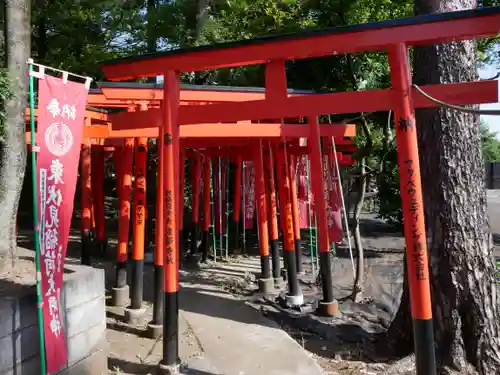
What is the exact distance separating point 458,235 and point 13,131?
475 centimetres

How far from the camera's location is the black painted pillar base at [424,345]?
11.8ft

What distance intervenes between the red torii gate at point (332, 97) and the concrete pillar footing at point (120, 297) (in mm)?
2883

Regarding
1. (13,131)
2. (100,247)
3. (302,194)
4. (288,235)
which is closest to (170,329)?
(13,131)

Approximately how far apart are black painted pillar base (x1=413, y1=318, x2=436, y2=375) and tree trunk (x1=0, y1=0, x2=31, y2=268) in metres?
3.99

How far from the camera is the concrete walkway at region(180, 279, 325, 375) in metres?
4.88

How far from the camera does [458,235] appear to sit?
4746 mm

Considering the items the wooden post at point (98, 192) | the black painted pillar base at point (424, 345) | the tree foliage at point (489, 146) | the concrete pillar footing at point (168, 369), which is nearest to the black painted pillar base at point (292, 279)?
the concrete pillar footing at point (168, 369)

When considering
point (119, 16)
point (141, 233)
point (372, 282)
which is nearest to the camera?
point (141, 233)

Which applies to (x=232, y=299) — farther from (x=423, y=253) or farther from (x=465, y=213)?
(x=423, y=253)

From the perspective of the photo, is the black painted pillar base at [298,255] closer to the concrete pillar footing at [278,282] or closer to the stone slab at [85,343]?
the concrete pillar footing at [278,282]

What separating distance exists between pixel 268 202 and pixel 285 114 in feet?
14.7

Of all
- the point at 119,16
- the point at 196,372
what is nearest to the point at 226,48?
the point at 196,372

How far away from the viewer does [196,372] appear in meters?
4.76

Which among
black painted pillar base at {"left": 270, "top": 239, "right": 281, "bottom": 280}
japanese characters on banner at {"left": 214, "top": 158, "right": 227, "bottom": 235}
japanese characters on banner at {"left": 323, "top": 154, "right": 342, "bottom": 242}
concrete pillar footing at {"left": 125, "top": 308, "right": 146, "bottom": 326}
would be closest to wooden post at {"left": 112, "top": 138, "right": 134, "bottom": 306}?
concrete pillar footing at {"left": 125, "top": 308, "right": 146, "bottom": 326}
